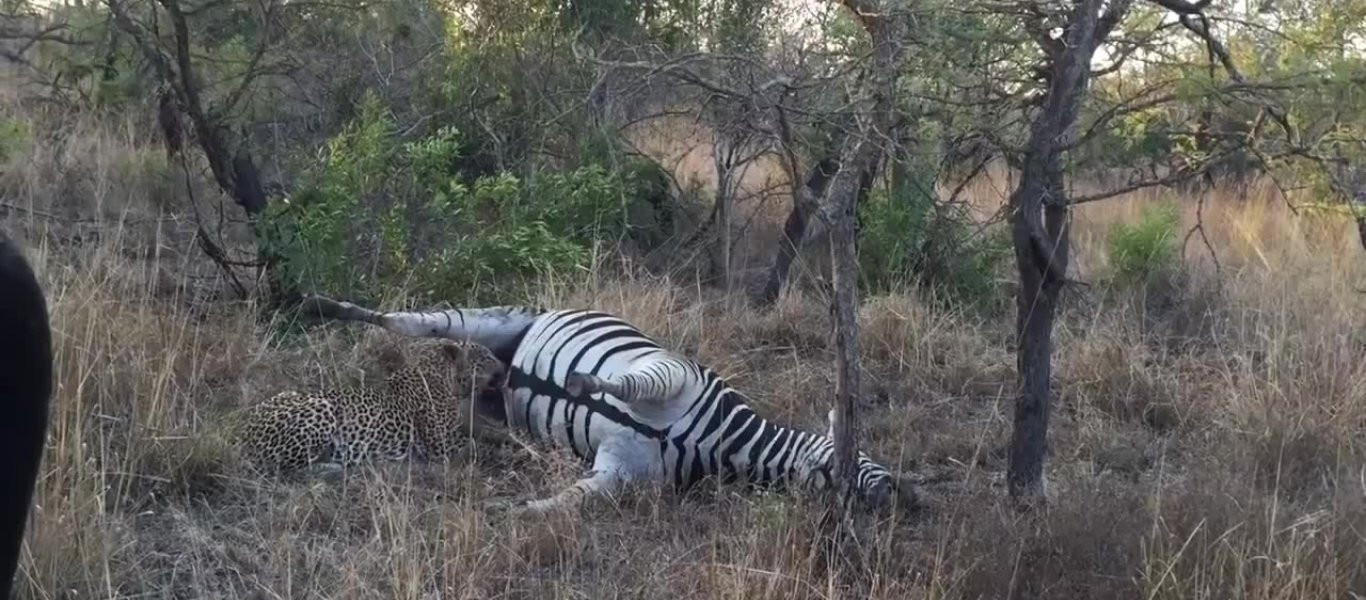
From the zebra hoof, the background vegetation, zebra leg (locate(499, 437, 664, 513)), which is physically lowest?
the zebra hoof

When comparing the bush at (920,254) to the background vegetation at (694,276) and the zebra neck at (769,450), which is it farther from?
the zebra neck at (769,450)

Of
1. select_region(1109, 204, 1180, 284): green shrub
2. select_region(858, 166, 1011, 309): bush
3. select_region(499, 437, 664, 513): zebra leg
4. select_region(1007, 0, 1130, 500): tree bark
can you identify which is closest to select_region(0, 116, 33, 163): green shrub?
select_region(499, 437, 664, 513): zebra leg

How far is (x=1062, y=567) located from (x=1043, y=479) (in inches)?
35.6

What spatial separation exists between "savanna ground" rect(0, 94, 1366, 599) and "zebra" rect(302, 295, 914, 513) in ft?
0.54

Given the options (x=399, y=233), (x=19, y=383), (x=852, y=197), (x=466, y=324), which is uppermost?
(x=852, y=197)

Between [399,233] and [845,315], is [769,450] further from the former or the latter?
[399,233]

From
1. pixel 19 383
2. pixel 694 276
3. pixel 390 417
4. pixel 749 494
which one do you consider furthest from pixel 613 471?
pixel 694 276

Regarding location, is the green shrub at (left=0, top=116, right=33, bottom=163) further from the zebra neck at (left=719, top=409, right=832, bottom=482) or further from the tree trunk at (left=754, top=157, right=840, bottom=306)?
the zebra neck at (left=719, top=409, right=832, bottom=482)

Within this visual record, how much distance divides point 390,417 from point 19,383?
311cm

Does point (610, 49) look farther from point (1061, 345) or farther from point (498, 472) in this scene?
point (498, 472)

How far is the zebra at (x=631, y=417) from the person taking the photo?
4609 millimetres

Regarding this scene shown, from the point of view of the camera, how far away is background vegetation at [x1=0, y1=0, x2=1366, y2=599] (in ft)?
12.7

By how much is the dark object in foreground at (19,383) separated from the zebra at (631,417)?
7.93 ft

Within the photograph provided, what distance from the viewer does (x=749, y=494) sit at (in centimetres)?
473
